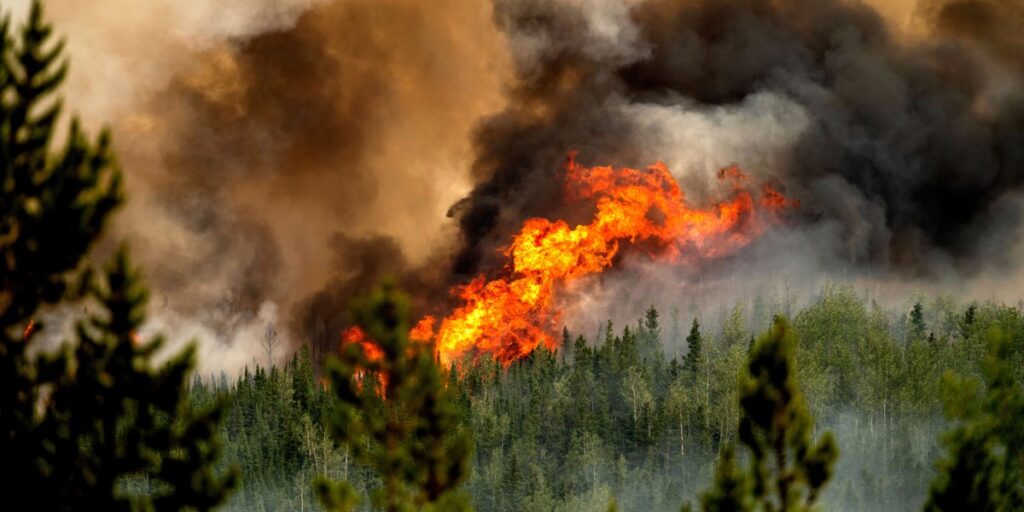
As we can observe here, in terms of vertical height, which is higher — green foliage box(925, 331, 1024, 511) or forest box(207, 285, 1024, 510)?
forest box(207, 285, 1024, 510)

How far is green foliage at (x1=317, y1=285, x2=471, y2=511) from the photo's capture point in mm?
33188

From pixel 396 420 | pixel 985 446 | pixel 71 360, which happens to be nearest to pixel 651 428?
pixel 985 446

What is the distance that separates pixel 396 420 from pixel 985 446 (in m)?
25.7

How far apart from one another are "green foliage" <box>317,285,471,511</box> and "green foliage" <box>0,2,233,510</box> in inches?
359

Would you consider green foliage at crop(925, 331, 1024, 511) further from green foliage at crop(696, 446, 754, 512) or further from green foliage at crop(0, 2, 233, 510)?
green foliage at crop(0, 2, 233, 510)

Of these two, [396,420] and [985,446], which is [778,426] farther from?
[396,420]

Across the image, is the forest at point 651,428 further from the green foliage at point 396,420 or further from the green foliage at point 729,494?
the green foliage at point 396,420

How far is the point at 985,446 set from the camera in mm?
47062

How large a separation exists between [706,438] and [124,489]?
8225 centimetres

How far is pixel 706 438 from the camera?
164750 mm

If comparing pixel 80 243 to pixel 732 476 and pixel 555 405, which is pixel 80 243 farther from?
pixel 555 405

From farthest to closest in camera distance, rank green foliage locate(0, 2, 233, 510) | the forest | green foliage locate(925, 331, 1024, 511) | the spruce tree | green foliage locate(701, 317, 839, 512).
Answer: the forest < green foliage locate(925, 331, 1024, 511) < the spruce tree < green foliage locate(701, 317, 839, 512) < green foliage locate(0, 2, 233, 510)

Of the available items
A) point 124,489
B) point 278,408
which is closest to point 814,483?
point 124,489

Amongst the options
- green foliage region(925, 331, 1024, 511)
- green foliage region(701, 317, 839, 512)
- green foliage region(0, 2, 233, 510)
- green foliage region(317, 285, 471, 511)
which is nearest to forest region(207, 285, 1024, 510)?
green foliage region(925, 331, 1024, 511)
